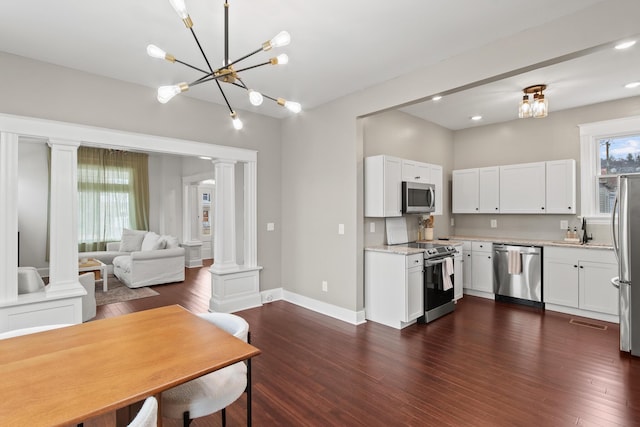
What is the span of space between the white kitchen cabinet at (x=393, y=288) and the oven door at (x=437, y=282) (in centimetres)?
7

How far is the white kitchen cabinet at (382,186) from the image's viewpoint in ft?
12.9

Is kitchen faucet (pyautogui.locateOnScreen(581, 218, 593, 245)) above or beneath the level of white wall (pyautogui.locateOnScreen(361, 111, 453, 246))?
beneath

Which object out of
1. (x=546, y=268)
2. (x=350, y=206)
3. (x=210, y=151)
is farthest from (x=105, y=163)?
(x=546, y=268)

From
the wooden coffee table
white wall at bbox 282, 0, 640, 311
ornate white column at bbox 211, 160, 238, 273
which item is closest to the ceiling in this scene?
white wall at bbox 282, 0, 640, 311

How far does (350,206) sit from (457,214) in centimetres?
284

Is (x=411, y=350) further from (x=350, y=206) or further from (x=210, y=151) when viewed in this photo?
(x=210, y=151)

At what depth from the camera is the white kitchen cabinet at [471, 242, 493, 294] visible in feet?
15.8

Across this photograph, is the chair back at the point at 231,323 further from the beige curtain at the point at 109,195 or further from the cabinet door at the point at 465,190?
the beige curtain at the point at 109,195

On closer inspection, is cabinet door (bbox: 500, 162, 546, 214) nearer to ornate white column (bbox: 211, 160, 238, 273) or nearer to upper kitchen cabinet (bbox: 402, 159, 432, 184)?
upper kitchen cabinet (bbox: 402, 159, 432, 184)

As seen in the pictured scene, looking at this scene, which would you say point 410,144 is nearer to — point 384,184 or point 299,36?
point 384,184

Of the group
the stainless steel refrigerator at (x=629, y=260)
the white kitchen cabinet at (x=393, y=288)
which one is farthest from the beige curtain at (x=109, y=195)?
the stainless steel refrigerator at (x=629, y=260)

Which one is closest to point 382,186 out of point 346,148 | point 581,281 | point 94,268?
point 346,148

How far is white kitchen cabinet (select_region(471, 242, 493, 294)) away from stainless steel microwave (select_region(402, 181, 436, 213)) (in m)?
1.04

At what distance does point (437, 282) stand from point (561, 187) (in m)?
2.32
